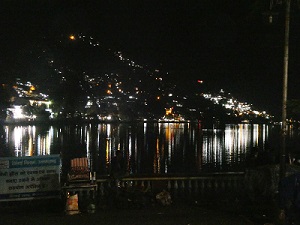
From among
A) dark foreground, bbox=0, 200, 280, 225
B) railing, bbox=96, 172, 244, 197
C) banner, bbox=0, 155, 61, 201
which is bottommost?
dark foreground, bbox=0, 200, 280, 225

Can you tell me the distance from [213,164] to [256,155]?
40.5 meters

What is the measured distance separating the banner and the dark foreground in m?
0.31

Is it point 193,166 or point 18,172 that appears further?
point 193,166

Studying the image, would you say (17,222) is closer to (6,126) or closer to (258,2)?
(258,2)

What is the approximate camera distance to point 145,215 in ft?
37.8

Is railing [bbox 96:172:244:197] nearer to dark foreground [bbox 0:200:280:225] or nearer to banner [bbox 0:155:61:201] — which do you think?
dark foreground [bbox 0:200:280:225]

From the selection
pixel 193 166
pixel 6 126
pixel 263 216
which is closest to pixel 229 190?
pixel 263 216

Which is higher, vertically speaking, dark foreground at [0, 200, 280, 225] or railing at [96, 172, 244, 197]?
railing at [96, 172, 244, 197]

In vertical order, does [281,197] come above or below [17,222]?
above

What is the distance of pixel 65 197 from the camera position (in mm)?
12305

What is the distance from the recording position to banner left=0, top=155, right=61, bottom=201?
1237 centimetres

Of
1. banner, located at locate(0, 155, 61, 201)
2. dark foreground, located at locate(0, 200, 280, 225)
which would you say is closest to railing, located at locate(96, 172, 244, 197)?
dark foreground, located at locate(0, 200, 280, 225)

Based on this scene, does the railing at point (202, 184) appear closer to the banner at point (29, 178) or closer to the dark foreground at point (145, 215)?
the dark foreground at point (145, 215)

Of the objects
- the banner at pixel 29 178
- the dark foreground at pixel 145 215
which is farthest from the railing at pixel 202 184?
Answer: the banner at pixel 29 178
